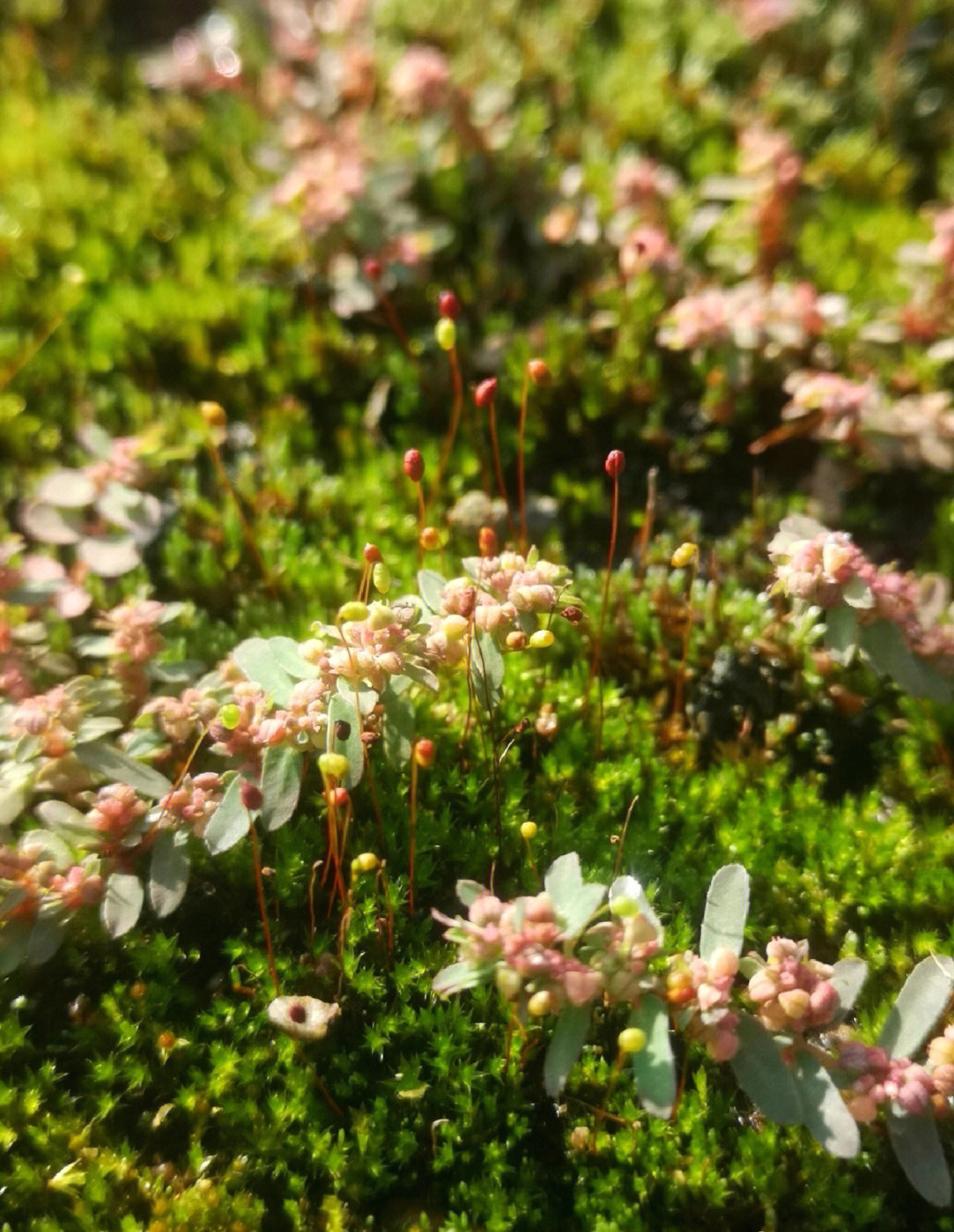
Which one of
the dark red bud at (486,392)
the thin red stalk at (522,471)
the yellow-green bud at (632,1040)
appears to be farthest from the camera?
the thin red stalk at (522,471)

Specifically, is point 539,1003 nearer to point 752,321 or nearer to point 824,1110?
point 824,1110

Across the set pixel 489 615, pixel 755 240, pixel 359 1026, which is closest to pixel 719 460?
pixel 755 240

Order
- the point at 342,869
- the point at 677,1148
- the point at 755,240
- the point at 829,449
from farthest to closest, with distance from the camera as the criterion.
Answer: the point at 755,240 → the point at 829,449 → the point at 342,869 → the point at 677,1148

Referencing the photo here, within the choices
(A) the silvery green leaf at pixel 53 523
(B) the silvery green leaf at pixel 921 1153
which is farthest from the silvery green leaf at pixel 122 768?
(B) the silvery green leaf at pixel 921 1153

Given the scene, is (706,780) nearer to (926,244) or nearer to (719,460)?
(719,460)

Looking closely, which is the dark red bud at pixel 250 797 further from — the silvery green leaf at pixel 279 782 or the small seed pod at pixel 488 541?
the small seed pod at pixel 488 541

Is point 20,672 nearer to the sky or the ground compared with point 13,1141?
nearer to the sky
